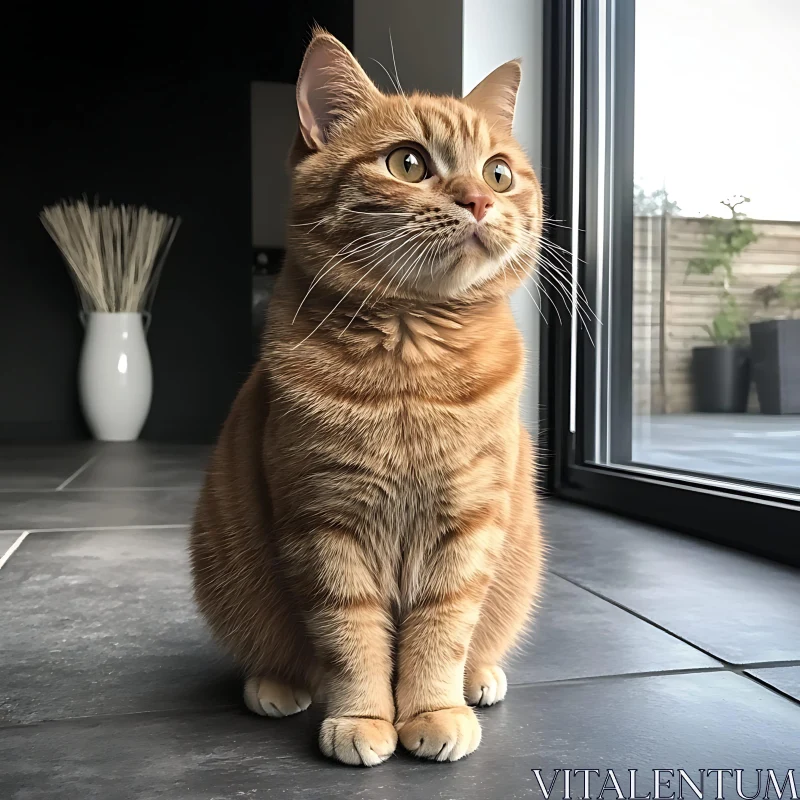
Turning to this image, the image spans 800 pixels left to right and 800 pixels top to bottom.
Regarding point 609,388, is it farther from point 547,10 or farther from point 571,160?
point 547,10

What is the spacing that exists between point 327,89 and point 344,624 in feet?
1.74

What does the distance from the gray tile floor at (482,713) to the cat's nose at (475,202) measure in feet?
1.54

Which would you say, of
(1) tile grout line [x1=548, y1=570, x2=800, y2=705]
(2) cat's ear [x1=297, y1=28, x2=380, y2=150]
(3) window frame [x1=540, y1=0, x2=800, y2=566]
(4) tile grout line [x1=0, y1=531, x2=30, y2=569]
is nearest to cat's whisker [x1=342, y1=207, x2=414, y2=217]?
(2) cat's ear [x1=297, y1=28, x2=380, y2=150]

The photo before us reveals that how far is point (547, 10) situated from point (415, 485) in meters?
1.63

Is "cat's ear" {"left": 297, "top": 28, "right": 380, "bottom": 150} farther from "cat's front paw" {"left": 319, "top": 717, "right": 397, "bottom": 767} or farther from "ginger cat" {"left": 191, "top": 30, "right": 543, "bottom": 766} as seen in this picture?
"cat's front paw" {"left": 319, "top": 717, "right": 397, "bottom": 767}

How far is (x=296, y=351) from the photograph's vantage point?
2.56ft

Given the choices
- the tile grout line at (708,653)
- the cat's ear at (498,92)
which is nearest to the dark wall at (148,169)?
the tile grout line at (708,653)

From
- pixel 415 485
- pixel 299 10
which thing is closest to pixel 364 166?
pixel 415 485

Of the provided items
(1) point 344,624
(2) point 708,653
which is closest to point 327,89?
(1) point 344,624

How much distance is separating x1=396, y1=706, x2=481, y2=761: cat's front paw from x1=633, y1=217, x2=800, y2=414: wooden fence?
3.50 ft

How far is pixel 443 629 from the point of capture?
0.76 metres

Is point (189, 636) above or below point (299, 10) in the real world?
below

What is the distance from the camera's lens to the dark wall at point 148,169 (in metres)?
3.39

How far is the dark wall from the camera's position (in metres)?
3.39
